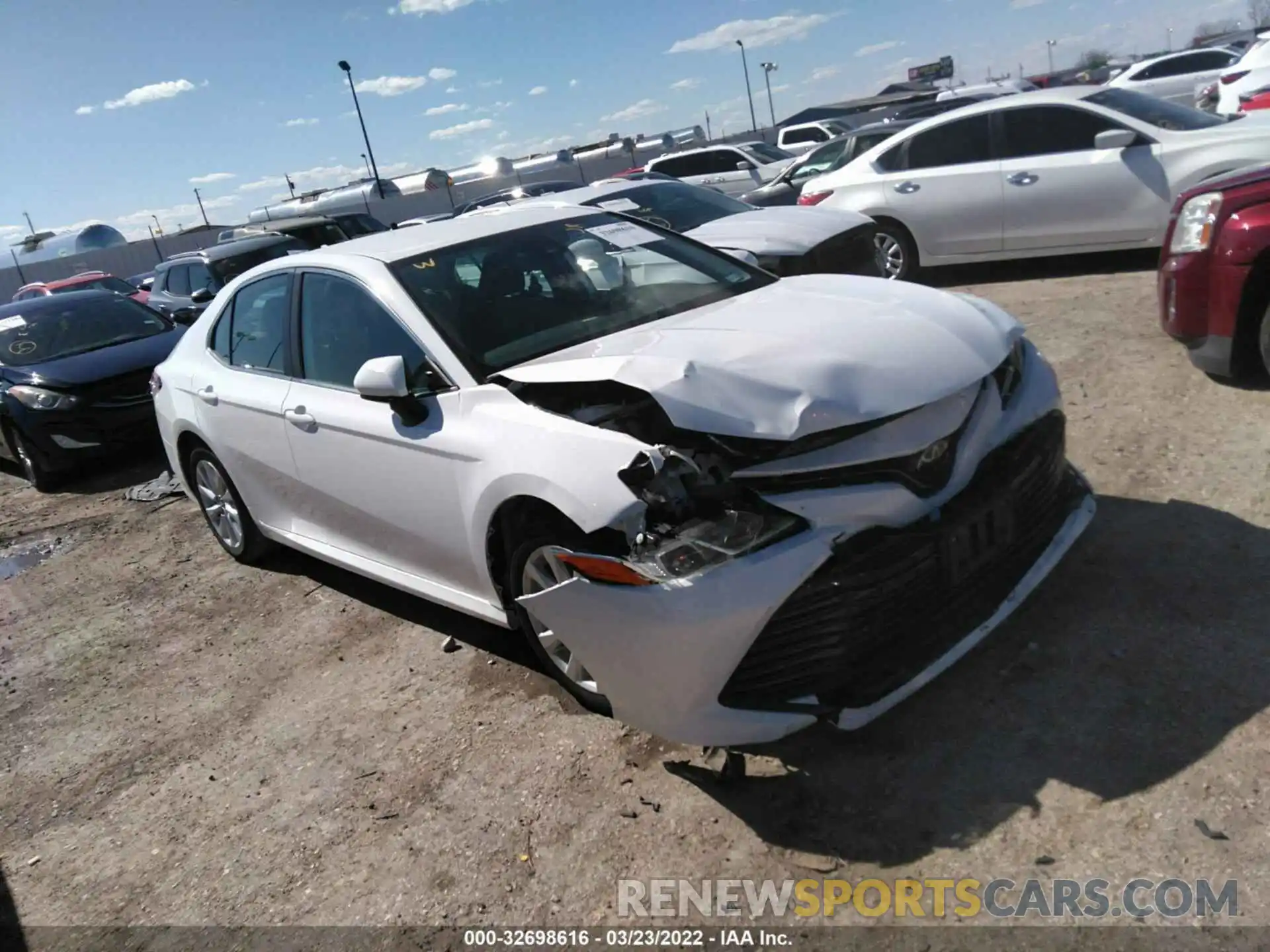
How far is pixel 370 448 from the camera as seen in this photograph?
12.3 ft

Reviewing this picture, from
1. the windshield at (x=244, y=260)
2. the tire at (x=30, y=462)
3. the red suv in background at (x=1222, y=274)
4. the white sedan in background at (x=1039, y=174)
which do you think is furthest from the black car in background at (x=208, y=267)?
the red suv in background at (x=1222, y=274)

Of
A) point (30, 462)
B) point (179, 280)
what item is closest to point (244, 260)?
point (179, 280)

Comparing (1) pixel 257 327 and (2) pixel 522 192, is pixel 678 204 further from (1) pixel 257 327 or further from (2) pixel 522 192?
(2) pixel 522 192

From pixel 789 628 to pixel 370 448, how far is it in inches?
76.0

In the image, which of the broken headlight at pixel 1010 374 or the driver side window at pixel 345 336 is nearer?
the broken headlight at pixel 1010 374

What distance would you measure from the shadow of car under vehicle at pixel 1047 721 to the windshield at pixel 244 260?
11209 mm

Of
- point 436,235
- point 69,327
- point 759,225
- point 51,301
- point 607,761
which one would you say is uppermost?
point 436,235

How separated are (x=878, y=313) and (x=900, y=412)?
65 centimetres

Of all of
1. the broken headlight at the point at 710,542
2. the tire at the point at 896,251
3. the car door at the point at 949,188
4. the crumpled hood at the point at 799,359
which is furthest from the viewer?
the tire at the point at 896,251

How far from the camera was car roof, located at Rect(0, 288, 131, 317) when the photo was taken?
365 inches

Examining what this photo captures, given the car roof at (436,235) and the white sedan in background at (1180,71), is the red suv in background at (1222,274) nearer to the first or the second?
the car roof at (436,235)

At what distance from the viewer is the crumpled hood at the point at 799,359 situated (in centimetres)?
275

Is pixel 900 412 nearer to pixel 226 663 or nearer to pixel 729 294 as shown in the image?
pixel 729 294

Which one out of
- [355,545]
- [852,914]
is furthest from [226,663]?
[852,914]
